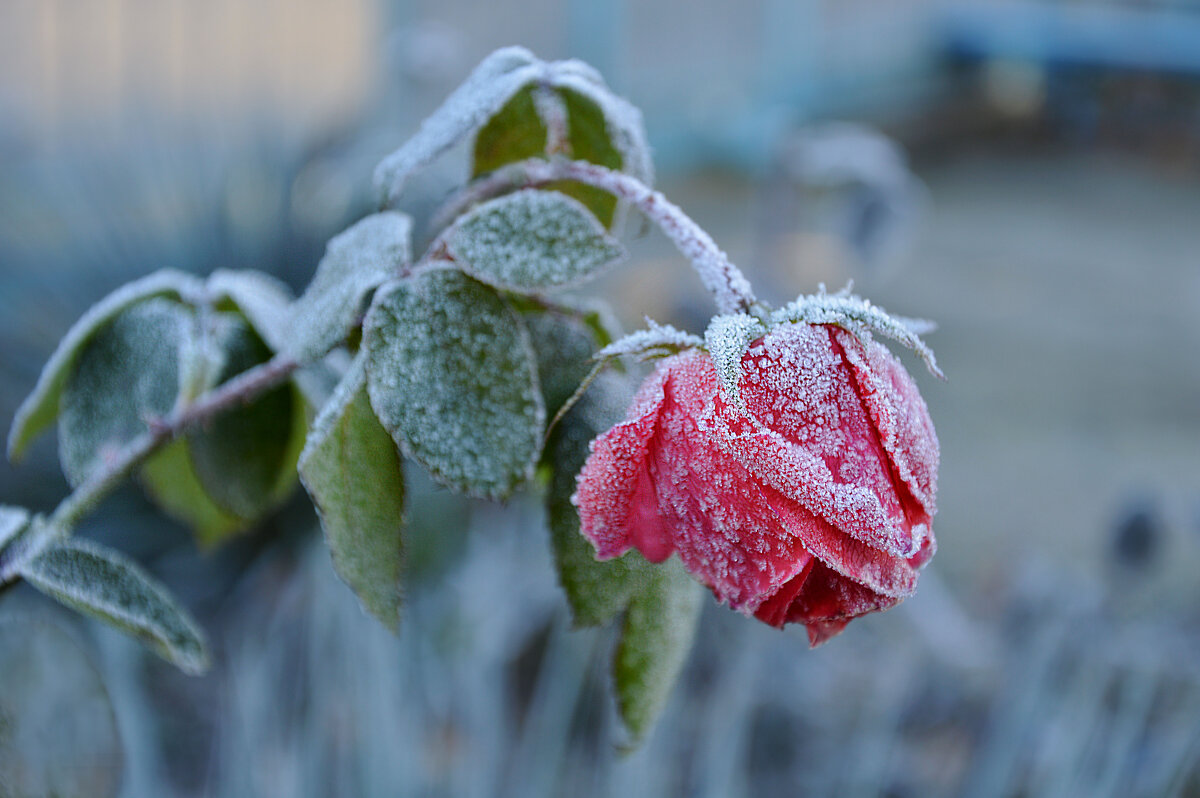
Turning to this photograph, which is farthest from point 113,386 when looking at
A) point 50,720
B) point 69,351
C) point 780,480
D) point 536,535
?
point 536,535

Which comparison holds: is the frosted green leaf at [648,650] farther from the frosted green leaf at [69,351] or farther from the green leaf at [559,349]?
the frosted green leaf at [69,351]

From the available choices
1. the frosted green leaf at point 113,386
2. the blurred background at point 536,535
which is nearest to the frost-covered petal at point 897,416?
the blurred background at point 536,535

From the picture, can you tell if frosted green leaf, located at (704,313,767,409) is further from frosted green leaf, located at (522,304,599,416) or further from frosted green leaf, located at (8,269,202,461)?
frosted green leaf, located at (8,269,202,461)

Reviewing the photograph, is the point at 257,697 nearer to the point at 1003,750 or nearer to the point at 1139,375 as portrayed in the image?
the point at 1003,750

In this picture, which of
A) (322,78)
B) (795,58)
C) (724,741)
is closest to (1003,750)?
(724,741)

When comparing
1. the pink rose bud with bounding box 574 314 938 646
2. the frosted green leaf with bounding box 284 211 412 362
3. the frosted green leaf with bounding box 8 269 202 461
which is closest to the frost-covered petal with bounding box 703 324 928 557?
the pink rose bud with bounding box 574 314 938 646

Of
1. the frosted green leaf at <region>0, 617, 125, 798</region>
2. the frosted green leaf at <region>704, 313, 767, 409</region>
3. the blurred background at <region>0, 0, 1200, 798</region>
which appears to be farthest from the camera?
the blurred background at <region>0, 0, 1200, 798</region>

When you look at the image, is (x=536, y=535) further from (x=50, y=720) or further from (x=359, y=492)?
(x=359, y=492)
